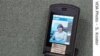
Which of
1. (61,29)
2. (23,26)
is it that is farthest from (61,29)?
(23,26)

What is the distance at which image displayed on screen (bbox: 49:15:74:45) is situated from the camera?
2.15 ft

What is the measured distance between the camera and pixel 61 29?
0.67 metres

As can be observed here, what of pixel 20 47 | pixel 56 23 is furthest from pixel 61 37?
pixel 20 47

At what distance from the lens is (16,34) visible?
0.72 m

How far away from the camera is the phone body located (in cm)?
65

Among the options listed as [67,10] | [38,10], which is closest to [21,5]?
[38,10]

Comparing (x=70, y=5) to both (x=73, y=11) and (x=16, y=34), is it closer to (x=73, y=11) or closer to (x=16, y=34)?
(x=73, y=11)

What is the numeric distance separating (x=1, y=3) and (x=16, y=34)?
Result: 4.6 inches

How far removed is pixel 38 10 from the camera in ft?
2.35

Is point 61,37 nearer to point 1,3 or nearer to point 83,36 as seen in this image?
point 83,36

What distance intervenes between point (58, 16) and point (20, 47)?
0.55 feet

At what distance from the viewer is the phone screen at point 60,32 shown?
657 millimetres

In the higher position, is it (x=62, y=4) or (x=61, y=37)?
(x=62, y=4)

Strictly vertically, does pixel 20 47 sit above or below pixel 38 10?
below
